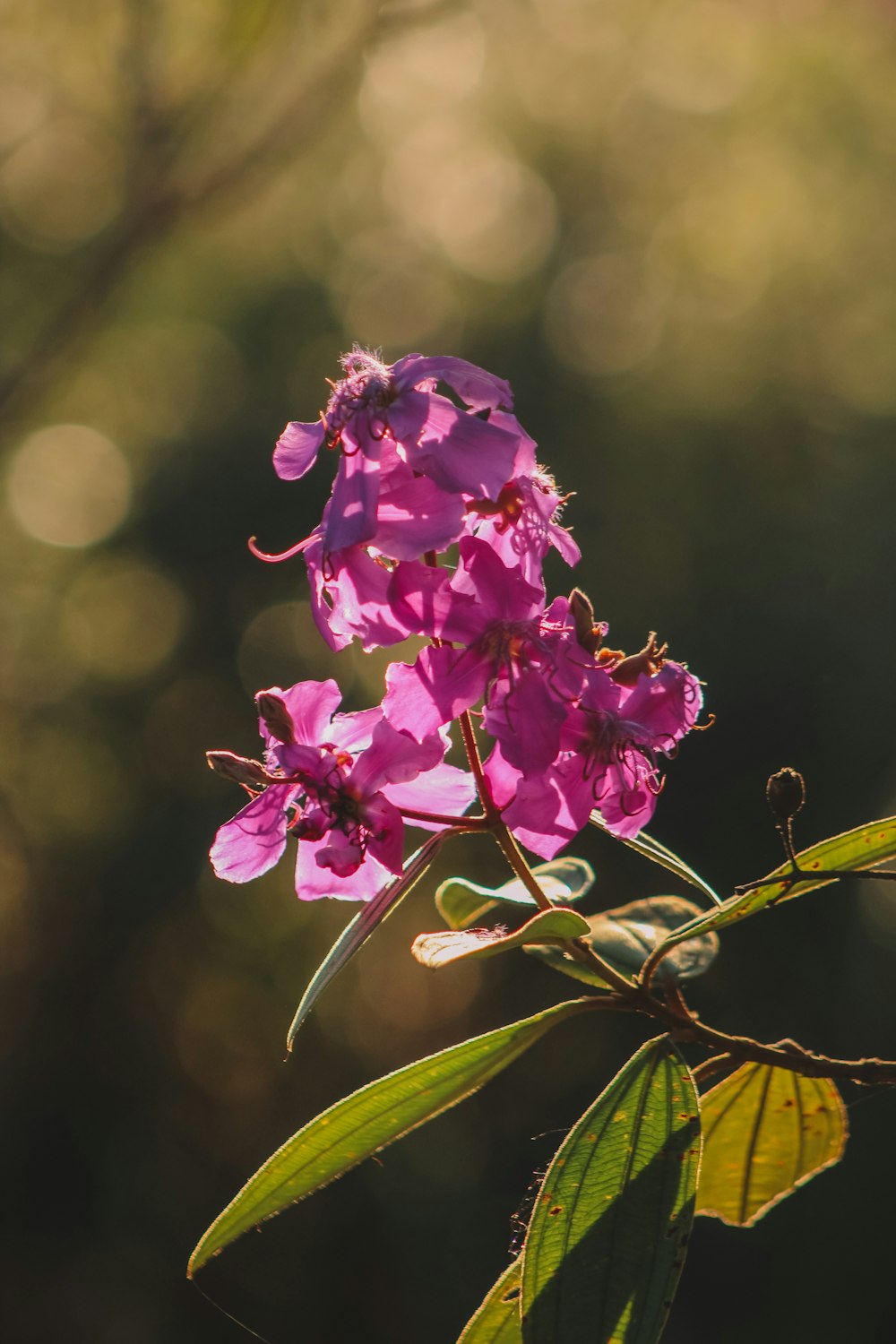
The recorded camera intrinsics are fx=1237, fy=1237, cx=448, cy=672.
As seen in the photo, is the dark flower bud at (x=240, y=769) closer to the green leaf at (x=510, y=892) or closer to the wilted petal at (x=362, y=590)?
the wilted petal at (x=362, y=590)

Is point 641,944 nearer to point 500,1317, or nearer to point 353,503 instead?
point 500,1317

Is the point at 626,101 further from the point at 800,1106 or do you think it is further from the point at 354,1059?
the point at 800,1106

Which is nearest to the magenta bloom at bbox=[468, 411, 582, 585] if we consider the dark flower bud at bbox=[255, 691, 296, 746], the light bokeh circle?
the dark flower bud at bbox=[255, 691, 296, 746]

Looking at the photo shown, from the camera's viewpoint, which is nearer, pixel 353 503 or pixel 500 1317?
pixel 353 503

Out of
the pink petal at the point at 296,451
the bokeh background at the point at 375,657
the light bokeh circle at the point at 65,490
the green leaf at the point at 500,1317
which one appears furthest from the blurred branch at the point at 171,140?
the light bokeh circle at the point at 65,490

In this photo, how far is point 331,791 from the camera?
0.95m

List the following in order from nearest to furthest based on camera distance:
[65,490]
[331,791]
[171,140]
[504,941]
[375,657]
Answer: [504,941]
[331,791]
[171,140]
[375,657]
[65,490]

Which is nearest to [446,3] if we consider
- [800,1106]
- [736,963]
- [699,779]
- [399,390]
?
[399,390]

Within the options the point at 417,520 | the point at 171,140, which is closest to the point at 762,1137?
the point at 417,520

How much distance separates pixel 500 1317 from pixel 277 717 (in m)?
0.53

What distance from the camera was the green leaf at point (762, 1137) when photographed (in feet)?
3.82

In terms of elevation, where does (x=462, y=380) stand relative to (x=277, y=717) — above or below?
above

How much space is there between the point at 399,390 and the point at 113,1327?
267 inches

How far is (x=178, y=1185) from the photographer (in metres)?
6.75
